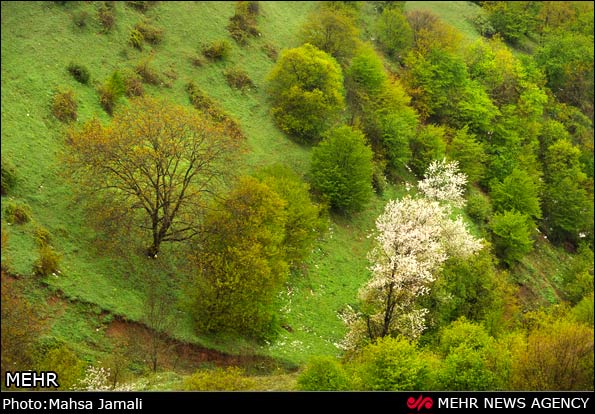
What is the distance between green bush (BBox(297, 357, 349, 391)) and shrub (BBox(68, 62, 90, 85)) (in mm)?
36678

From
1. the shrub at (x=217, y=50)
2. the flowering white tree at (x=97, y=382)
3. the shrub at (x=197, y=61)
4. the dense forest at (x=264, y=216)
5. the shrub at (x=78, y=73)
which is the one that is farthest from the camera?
the shrub at (x=217, y=50)

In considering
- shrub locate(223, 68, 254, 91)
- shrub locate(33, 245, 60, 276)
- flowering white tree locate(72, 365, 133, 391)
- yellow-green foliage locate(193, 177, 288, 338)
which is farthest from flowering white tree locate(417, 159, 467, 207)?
flowering white tree locate(72, 365, 133, 391)

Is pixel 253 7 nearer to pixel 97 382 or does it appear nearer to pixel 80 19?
pixel 80 19

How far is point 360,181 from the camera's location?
65.0 m

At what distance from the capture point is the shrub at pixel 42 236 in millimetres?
43000

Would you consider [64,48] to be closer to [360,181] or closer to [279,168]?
[279,168]

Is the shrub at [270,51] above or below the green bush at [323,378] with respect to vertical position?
above

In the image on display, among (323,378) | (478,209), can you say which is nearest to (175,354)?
(323,378)

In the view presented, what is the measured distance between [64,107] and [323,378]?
3302 centimetres

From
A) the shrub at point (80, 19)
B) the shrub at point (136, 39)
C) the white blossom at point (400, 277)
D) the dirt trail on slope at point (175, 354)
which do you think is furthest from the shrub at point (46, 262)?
the shrub at point (136, 39)

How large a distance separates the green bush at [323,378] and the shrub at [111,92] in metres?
33.3

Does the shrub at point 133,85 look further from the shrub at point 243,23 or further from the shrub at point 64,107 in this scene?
the shrub at point 243,23

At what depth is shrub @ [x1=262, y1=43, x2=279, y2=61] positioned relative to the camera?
8019 centimetres
